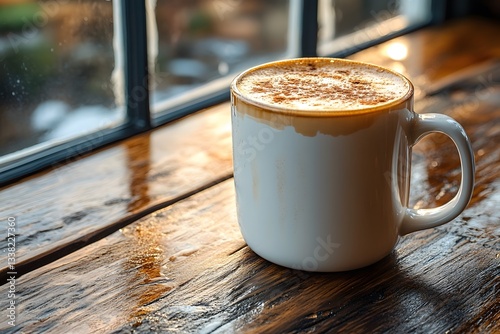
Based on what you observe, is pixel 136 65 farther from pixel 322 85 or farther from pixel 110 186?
pixel 322 85

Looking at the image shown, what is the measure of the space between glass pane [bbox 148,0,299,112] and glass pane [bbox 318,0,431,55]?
0.27 feet

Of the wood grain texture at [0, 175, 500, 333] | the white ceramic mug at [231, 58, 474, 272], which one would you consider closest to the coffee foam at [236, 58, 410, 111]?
the white ceramic mug at [231, 58, 474, 272]

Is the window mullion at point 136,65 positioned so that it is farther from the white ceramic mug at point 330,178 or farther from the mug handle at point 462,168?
the mug handle at point 462,168

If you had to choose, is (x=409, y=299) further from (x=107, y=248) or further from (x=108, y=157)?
(x=108, y=157)

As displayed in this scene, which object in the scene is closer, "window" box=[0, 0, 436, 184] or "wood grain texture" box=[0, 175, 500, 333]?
"wood grain texture" box=[0, 175, 500, 333]

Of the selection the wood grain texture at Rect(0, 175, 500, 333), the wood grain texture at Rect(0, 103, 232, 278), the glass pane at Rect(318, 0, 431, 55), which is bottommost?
the wood grain texture at Rect(0, 103, 232, 278)

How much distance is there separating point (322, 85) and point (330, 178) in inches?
4.1

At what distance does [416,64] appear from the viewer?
1.33 metres

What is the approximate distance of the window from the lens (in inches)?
36.8

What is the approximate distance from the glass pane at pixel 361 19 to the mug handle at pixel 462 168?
65 cm

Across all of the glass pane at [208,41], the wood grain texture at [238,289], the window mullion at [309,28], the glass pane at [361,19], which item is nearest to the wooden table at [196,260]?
the wood grain texture at [238,289]

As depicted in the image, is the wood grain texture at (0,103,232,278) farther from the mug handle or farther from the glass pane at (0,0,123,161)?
the mug handle

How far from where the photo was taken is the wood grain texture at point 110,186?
80 centimetres

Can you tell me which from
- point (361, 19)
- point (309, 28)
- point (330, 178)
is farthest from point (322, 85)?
point (361, 19)
